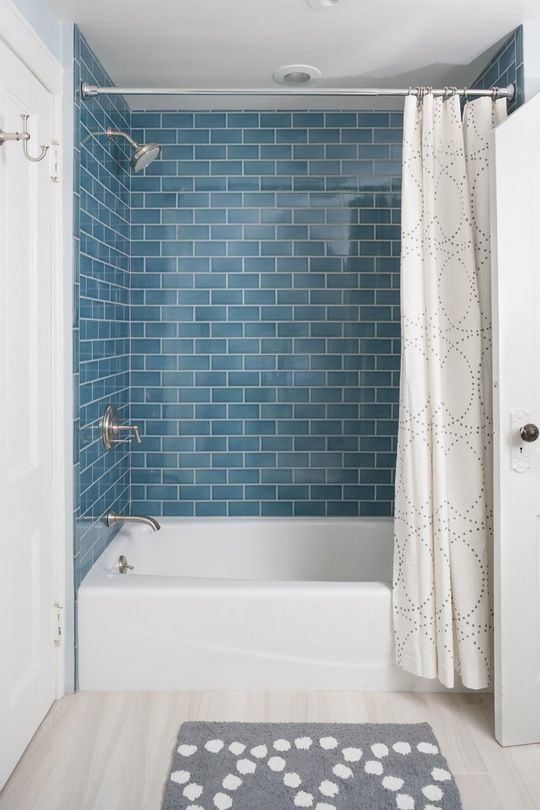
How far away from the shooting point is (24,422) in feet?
7.43

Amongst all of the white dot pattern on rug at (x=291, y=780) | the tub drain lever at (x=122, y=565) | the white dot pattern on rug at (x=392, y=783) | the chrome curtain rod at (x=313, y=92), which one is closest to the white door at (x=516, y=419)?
the chrome curtain rod at (x=313, y=92)

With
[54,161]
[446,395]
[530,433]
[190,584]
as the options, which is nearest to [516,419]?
[530,433]

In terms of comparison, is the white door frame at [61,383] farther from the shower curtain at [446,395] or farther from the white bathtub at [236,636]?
the shower curtain at [446,395]

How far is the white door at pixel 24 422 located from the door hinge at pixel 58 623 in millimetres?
25

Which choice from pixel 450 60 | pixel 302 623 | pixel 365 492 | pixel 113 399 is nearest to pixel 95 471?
pixel 113 399

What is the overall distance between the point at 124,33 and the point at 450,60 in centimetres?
129

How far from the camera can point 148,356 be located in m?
3.57

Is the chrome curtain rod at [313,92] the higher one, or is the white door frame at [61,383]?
the chrome curtain rod at [313,92]

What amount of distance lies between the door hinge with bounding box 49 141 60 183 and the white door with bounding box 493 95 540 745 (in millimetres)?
1479

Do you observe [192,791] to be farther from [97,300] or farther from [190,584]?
[97,300]

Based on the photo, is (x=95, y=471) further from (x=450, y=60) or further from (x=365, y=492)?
(x=450, y=60)

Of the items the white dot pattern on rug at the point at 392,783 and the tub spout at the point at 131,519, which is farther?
the tub spout at the point at 131,519

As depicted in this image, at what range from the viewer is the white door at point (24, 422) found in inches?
82.3

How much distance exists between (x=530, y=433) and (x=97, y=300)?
174 centimetres
